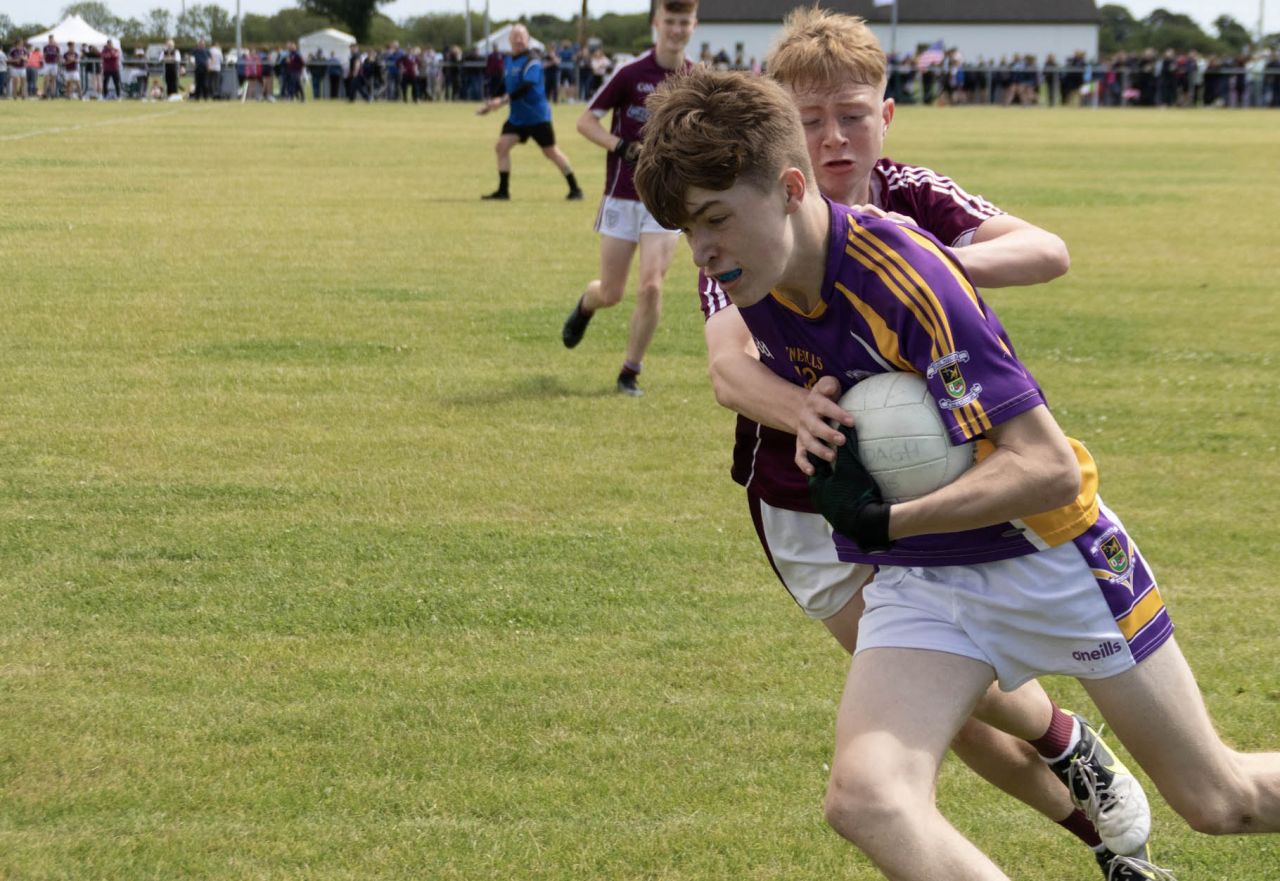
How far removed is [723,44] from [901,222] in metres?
108

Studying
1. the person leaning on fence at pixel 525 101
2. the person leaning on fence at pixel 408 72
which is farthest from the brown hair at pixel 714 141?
the person leaning on fence at pixel 408 72

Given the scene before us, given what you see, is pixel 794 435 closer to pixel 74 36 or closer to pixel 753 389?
pixel 753 389

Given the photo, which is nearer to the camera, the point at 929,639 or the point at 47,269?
the point at 929,639

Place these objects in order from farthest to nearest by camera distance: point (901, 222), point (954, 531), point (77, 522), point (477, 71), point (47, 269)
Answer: point (477, 71)
point (47, 269)
point (77, 522)
point (901, 222)
point (954, 531)

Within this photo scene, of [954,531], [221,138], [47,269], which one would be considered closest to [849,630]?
[954,531]

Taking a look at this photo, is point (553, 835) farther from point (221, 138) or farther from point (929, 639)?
point (221, 138)

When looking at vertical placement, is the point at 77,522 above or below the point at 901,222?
below

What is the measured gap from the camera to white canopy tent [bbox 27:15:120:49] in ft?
184

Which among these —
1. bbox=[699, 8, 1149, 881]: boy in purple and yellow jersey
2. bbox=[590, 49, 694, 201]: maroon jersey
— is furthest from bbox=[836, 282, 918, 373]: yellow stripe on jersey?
bbox=[590, 49, 694, 201]: maroon jersey

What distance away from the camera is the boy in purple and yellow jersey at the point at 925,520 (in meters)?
3.21

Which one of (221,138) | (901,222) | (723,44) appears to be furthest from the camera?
(723,44)

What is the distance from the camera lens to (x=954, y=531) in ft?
10.9

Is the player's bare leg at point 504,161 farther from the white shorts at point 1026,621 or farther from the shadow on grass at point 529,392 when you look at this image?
the white shorts at point 1026,621

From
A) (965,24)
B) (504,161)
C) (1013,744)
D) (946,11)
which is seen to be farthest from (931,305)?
(946,11)
